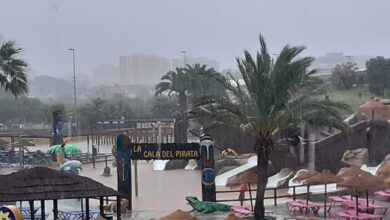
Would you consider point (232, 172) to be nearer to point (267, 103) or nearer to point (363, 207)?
point (363, 207)

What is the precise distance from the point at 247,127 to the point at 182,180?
65.0 feet

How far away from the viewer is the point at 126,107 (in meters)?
107

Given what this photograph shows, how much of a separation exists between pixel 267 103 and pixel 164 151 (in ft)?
22.1

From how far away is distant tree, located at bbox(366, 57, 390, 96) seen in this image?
238 feet

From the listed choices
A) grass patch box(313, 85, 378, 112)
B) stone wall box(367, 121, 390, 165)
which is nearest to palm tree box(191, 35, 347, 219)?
stone wall box(367, 121, 390, 165)

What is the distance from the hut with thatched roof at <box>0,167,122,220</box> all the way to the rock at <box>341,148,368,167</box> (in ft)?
62.9

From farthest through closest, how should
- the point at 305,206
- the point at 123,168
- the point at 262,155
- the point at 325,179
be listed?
the point at 123,168 → the point at 305,206 → the point at 325,179 → the point at 262,155

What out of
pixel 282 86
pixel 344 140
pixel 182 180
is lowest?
pixel 182 180

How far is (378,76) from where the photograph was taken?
73.8 meters

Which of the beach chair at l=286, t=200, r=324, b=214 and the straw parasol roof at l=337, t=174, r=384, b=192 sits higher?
the straw parasol roof at l=337, t=174, r=384, b=192

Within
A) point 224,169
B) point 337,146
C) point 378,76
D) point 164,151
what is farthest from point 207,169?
point 378,76

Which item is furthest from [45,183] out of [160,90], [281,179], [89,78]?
[89,78]

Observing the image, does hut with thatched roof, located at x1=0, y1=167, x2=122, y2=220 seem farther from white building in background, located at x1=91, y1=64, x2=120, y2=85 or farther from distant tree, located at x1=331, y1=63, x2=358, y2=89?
white building in background, located at x1=91, y1=64, x2=120, y2=85

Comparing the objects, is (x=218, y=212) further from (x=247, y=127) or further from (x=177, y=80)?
(x=177, y=80)
